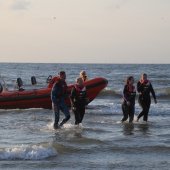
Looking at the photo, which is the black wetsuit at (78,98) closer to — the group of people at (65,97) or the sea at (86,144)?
the group of people at (65,97)

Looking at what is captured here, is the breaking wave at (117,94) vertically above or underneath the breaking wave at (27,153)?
underneath

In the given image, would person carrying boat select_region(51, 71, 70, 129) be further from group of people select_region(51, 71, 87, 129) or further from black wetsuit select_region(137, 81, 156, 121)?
black wetsuit select_region(137, 81, 156, 121)

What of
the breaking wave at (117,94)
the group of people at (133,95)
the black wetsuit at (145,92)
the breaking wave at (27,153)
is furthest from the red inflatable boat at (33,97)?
the breaking wave at (117,94)

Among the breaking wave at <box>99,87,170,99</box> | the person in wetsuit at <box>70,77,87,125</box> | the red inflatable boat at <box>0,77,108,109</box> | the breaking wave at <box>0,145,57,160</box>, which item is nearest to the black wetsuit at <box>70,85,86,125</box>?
the person in wetsuit at <box>70,77,87,125</box>

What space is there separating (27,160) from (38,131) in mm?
3437

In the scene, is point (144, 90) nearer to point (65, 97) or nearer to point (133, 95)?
point (133, 95)

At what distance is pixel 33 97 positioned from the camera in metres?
17.6

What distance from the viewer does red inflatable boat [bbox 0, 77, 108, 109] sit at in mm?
17453

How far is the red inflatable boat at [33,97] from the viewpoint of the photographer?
17.5m

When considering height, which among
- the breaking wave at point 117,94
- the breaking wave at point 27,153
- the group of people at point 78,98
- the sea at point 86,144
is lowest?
the breaking wave at point 117,94

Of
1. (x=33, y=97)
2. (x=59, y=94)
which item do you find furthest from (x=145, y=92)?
(x=33, y=97)

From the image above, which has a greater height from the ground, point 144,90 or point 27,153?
point 144,90

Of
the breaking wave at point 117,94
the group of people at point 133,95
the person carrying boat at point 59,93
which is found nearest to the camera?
the person carrying boat at point 59,93

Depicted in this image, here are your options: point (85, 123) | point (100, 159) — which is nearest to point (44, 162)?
point (100, 159)
